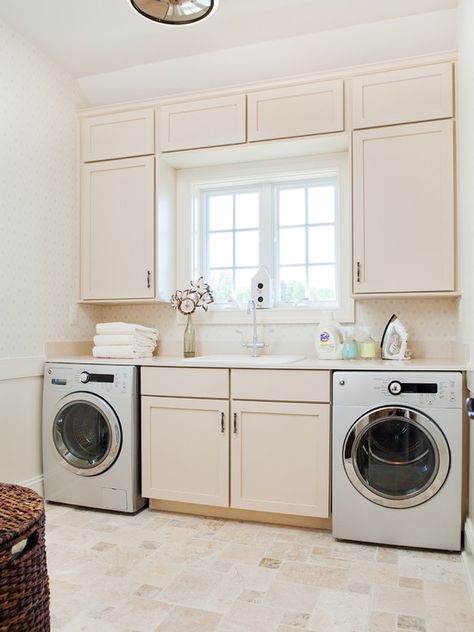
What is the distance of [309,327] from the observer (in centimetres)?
324

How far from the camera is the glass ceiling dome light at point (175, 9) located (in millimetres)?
2098

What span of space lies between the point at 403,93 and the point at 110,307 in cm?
232

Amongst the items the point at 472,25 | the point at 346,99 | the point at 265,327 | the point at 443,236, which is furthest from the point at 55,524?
the point at 472,25

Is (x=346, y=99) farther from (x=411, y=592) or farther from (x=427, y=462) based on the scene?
(x=411, y=592)

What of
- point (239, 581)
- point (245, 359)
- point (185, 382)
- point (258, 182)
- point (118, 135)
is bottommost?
point (239, 581)

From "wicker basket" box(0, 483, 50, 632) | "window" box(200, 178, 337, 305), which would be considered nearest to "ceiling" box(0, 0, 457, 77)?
"window" box(200, 178, 337, 305)

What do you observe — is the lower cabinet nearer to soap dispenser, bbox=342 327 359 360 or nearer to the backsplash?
soap dispenser, bbox=342 327 359 360

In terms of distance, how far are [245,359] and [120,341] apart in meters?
0.76

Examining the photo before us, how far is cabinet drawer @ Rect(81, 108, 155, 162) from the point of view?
129 inches

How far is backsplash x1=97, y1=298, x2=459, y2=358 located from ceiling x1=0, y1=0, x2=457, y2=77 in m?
1.56

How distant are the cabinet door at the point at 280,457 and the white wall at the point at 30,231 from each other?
1.23 metres

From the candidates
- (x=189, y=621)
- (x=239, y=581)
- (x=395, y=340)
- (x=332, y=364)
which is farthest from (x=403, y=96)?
(x=189, y=621)

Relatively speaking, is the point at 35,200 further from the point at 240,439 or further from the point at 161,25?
the point at 240,439

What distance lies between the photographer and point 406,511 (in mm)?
2385
